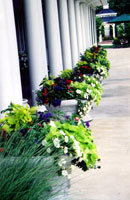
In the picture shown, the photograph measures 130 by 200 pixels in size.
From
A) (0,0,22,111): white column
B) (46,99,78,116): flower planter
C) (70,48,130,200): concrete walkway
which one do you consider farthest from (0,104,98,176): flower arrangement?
(46,99,78,116): flower planter

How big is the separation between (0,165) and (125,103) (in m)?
7.06

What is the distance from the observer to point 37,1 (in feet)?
24.0

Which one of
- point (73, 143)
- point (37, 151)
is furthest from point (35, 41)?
point (73, 143)

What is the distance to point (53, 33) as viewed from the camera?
909cm

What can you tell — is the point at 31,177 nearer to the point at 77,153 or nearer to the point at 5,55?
the point at 77,153

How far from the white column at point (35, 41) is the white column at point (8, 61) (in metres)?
1.95

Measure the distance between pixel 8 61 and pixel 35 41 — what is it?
8.09 feet

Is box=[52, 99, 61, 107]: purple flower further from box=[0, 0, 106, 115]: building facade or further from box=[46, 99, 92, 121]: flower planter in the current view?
box=[0, 0, 106, 115]: building facade

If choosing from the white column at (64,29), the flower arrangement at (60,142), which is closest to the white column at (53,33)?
the white column at (64,29)

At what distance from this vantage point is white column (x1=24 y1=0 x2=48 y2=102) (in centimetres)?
714

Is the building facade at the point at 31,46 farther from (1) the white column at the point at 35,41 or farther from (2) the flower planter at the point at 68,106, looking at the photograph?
(2) the flower planter at the point at 68,106

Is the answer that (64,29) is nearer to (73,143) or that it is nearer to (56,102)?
(56,102)

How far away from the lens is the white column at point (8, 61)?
189 inches

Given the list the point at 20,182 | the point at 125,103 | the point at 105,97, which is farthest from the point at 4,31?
the point at 105,97
